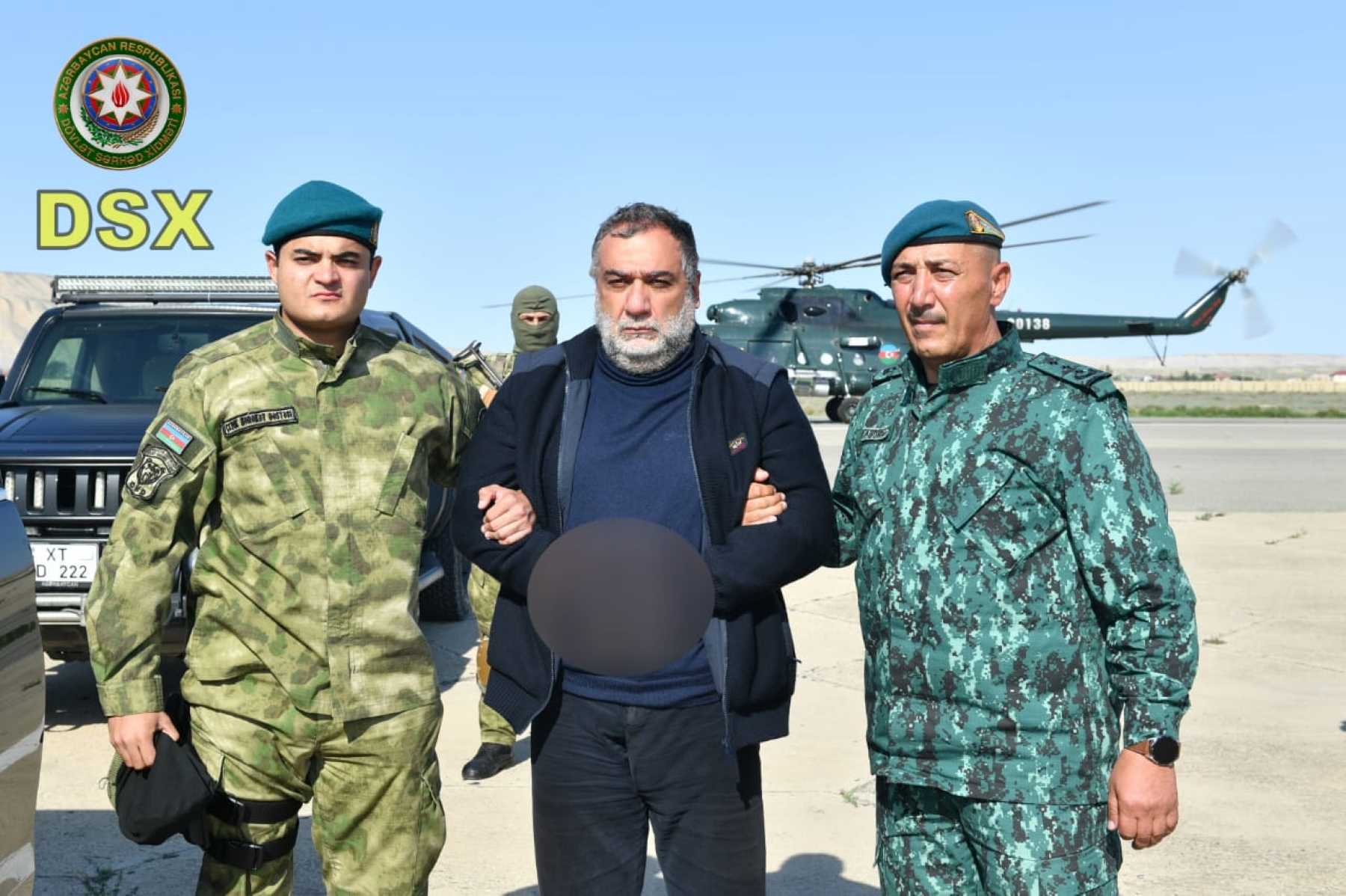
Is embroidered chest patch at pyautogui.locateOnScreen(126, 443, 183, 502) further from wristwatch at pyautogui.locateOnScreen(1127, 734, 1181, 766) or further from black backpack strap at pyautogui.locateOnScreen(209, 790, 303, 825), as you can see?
wristwatch at pyautogui.locateOnScreen(1127, 734, 1181, 766)

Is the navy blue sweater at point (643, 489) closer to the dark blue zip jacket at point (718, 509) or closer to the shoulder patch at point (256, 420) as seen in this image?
the dark blue zip jacket at point (718, 509)

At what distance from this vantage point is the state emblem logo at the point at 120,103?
1038cm

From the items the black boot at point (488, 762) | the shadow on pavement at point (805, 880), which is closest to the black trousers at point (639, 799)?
the shadow on pavement at point (805, 880)

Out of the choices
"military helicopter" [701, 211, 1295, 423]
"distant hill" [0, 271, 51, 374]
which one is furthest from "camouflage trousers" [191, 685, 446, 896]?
"distant hill" [0, 271, 51, 374]

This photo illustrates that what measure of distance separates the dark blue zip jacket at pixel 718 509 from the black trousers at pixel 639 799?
89mm

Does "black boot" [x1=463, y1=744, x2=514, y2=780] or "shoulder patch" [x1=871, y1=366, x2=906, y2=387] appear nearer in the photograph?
"shoulder patch" [x1=871, y1=366, x2=906, y2=387]

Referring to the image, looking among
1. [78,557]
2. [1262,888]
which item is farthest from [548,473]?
[78,557]

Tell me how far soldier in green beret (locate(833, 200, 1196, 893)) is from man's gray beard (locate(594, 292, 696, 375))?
45 centimetres

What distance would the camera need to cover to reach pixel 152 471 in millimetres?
2674

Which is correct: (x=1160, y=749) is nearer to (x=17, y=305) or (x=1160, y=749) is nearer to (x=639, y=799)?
A: (x=639, y=799)

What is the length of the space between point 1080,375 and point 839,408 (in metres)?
30.7

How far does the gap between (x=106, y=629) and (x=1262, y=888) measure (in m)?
3.53

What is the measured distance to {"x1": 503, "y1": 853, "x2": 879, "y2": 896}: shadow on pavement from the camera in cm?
402

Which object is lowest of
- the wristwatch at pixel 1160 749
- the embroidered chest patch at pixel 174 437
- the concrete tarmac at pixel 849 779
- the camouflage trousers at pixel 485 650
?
the concrete tarmac at pixel 849 779
